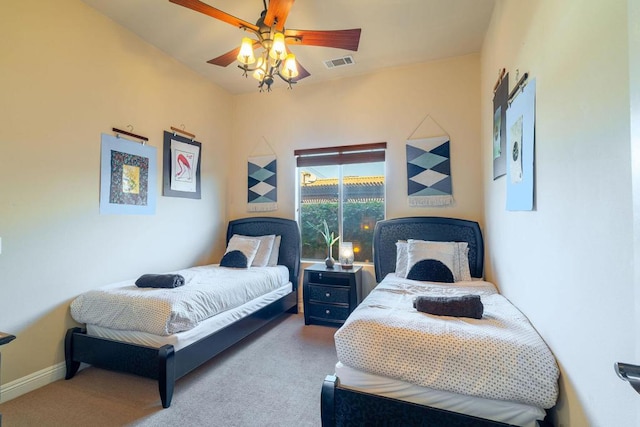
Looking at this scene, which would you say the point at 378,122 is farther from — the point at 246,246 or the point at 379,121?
the point at 246,246

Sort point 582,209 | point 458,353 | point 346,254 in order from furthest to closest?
point 346,254, point 458,353, point 582,209

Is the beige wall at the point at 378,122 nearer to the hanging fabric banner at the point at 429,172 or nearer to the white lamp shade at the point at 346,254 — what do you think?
the hanging fabric banner at the point at 429,172

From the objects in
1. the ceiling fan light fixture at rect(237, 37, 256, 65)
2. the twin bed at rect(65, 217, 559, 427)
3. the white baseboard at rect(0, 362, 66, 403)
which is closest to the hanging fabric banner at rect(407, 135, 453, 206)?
the twin bed at rect(65, 217, 559, 427)

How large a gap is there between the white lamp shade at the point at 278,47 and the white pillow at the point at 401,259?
2274 millimetres

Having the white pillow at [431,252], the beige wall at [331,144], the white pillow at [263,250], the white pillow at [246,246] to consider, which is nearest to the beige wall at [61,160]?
the beige wall at [331,144]

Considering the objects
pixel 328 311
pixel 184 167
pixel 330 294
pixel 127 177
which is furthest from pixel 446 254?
pixel 127 177

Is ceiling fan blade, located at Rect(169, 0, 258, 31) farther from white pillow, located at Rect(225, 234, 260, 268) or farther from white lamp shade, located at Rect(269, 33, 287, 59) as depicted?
white pillow, located at Rect(225, 234, 260, 268)

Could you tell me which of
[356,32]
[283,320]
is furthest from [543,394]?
[283,320]

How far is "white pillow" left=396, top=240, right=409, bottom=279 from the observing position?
119 inches

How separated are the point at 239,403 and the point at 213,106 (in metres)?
3.70

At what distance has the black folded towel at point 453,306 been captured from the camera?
1.71 meters

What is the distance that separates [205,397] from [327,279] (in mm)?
1701

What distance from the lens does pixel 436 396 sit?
1.38 metres

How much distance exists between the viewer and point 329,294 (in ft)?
10.9
